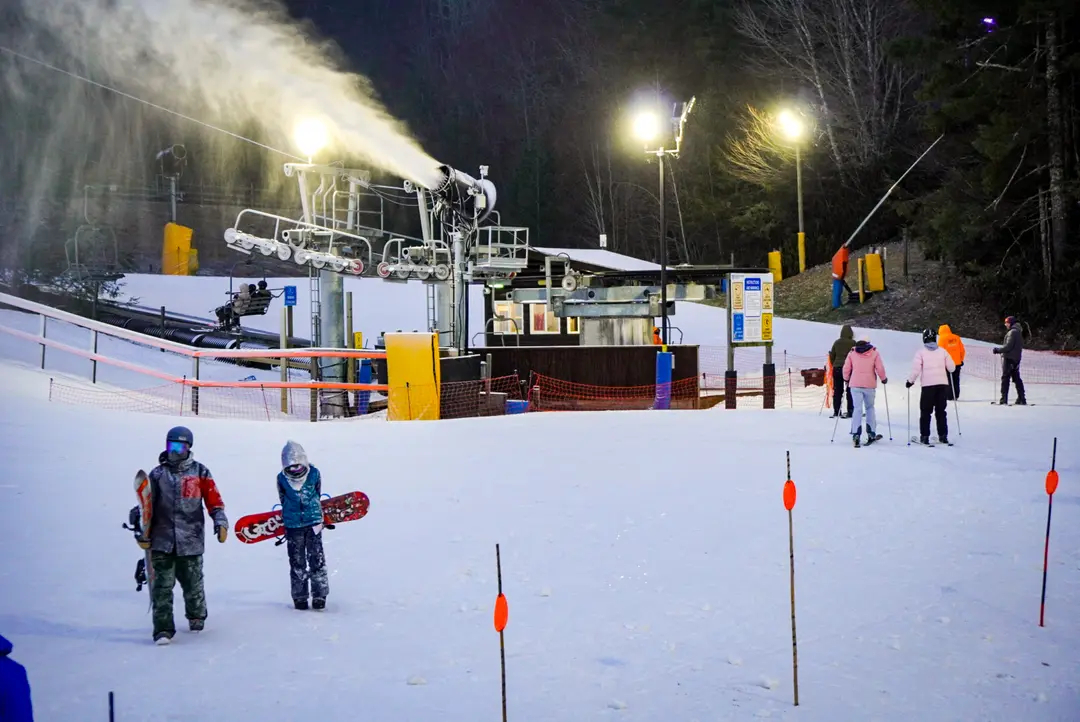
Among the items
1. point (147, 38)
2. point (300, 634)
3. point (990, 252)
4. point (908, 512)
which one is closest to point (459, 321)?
point (147, 38)

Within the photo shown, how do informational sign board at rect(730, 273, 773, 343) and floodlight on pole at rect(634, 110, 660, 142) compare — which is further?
floodlight on pole at rect(634, 110, 660, 142)

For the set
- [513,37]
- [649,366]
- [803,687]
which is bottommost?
[803,687]

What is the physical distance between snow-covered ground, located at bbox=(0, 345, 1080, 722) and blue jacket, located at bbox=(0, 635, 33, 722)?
2.76m

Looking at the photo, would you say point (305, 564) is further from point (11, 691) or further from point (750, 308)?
point (750, 308)

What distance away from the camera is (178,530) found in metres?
7.71

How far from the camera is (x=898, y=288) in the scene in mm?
43750

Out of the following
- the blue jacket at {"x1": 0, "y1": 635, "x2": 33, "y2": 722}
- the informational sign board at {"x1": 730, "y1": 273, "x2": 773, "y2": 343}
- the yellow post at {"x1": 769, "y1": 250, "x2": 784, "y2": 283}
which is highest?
the yellow post at {"x1": 769, "y1": 250, "x2": 784, "y2": 283}

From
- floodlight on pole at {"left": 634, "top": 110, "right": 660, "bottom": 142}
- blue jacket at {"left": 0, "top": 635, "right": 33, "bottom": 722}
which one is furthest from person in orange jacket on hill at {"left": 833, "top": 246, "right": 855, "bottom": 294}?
blue jacket at {"left": 0, "top": 635, "right": 33, "bottom": 722}

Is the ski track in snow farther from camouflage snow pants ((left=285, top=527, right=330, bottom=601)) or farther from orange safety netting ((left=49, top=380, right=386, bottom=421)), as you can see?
orange safety netting ((left=49, top=380, right=386, bottom=421))

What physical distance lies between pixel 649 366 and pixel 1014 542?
17621 mm

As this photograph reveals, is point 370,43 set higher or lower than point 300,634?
higher

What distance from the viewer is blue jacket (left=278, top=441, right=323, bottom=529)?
8430 millimetres

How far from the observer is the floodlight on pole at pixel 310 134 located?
2628cm

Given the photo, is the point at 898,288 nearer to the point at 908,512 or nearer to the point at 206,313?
the point at 206,313
